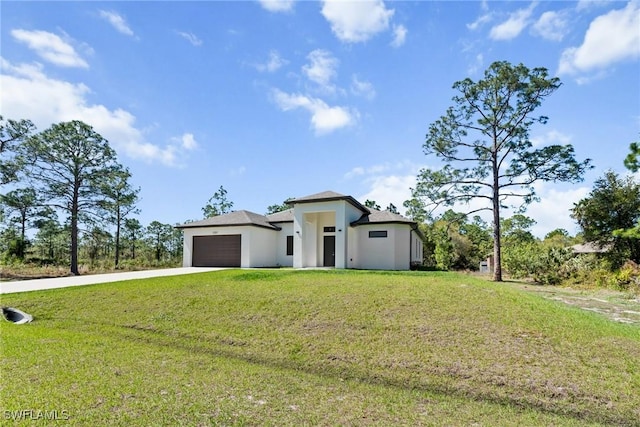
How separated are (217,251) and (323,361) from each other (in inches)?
681

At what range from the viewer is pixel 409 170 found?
70.7 feet

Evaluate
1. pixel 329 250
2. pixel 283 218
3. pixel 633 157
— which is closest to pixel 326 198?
pixel 329 250

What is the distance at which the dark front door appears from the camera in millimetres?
21328

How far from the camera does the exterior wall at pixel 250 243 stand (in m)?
20.3

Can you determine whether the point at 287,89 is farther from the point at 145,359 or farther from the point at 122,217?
the point at 122,217

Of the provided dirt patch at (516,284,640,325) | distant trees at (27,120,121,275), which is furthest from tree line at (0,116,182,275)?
dirt patch at (516,284,640,325)

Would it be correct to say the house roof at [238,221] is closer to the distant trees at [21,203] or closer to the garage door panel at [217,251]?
the garage door panel at [217,251]

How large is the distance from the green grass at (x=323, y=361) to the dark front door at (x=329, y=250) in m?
12.0

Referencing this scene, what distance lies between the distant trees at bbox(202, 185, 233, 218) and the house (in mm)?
17118

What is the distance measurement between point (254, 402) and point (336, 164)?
61.9 feet

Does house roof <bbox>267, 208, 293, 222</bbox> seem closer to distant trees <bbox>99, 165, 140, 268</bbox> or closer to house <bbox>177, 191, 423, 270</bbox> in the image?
house <bbox>177, 191, 423, 270</bbox>

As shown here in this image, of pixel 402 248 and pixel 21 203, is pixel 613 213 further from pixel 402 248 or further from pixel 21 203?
pixel 21 203

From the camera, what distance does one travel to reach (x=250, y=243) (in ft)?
66.7

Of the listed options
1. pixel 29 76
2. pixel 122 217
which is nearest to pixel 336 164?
pixel 29 76
